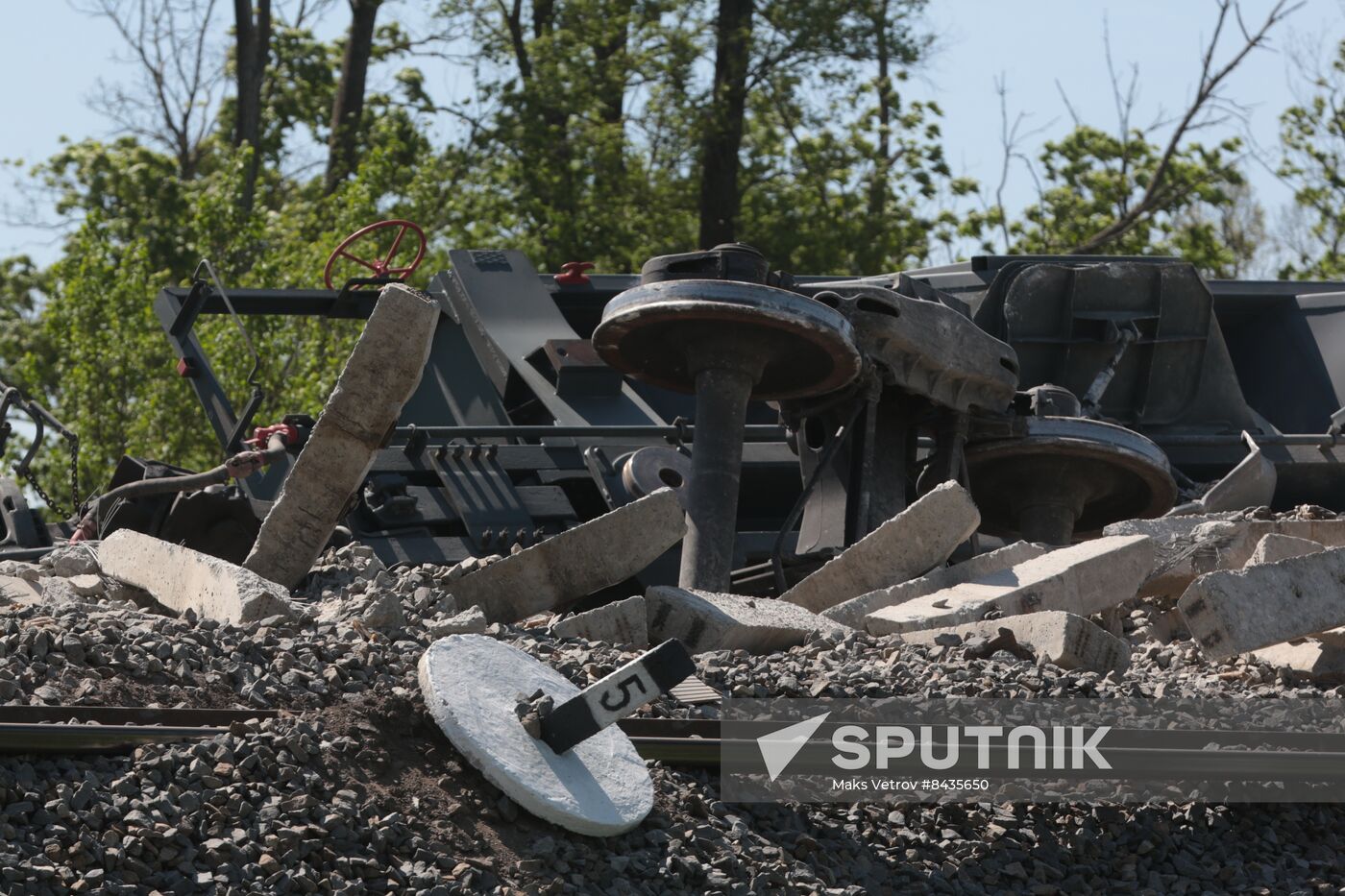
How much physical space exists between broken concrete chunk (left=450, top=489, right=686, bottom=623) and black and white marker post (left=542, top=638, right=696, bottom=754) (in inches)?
81.2

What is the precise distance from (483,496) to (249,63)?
16.3m

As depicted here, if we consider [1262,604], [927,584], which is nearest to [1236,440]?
[927,584]

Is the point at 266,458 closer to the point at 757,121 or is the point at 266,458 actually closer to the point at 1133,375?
the point at 1133,375

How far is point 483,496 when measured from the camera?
10219 millimetres

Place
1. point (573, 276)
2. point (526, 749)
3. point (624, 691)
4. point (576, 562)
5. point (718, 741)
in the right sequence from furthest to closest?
point (573, 276)
point (576, 562)
point (718, 741)
point (526, 749)
point (624, 691)

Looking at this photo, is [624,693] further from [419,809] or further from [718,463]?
[718,463]

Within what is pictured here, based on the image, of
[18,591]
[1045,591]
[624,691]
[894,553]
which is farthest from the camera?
[894,553]

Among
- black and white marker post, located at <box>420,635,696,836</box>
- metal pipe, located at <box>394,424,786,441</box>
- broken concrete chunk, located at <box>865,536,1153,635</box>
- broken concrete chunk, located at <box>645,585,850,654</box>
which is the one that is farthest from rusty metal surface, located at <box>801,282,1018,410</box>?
black and white marker post, located at <box>420,635,696,836</box>

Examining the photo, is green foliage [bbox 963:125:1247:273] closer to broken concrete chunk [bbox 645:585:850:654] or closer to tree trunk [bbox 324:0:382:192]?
tree trunk [bbox 324:0:382:192]

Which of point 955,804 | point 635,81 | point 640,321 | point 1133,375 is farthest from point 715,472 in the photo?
point 635,81

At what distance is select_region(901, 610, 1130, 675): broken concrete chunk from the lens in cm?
686

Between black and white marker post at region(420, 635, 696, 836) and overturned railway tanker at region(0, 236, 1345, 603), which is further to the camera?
overturned railway tanker at region(0, 236, 1345, 603)

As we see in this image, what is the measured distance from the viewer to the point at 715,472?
29.2 ft

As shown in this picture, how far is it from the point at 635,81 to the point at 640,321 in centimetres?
1907
